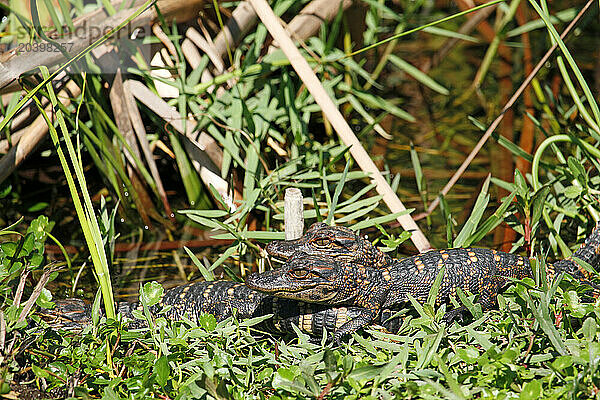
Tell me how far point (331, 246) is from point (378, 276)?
0.19 m

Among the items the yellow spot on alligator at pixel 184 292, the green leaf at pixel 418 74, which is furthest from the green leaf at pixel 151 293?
the green leaf at pixel 418 74

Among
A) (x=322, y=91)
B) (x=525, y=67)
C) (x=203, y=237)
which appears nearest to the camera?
(x=322, y=91)

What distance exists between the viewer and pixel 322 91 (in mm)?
2730

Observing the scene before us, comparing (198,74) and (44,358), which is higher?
(198,74)

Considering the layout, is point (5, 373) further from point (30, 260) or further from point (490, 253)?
point (490, 253)

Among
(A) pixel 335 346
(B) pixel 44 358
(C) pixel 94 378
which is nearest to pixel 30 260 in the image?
(B) pixel 44 358

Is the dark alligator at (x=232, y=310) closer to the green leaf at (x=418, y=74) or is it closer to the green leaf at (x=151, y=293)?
the green leaf at (x=151, y=293)

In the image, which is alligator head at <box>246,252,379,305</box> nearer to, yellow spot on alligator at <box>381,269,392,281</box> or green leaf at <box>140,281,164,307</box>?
yellow spot on alligator at <box>381,269,392,281</box>

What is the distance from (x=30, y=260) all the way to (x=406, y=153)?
7.59 ft

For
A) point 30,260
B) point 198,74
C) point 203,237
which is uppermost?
point 198,74

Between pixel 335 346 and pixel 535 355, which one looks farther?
pixel 335 346

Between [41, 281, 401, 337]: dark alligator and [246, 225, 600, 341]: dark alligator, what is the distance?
0.05 m

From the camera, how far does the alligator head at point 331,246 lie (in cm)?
230

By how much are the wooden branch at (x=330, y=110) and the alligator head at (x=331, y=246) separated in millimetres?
402
